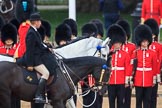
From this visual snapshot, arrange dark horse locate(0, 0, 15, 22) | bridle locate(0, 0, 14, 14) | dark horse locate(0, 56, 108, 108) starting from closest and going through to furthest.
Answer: dark horse locate(0, 56, 108, 108) → dark horse locate(0, 0, 15, 22) → bridle locate(0, 0, 14, 14)

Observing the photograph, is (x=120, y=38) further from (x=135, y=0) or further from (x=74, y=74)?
(x=135, y=0)

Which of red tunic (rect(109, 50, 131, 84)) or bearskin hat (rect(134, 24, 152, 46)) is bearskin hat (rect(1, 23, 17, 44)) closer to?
red tunic (rect(109, 50, 131, 84))

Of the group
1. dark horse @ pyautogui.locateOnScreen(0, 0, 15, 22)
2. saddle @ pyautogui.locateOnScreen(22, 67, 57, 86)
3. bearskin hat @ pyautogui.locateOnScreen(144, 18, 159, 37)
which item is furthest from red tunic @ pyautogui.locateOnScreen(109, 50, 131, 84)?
dark horse @ pyautogui.locateOnScreen(0, 0, 15, 22)

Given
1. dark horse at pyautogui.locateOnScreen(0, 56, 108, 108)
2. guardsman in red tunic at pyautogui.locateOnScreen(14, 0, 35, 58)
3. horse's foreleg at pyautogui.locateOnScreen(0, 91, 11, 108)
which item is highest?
guardsman in red tunic at pyautogui.locateOnScreen(14, 0, 35, 58)

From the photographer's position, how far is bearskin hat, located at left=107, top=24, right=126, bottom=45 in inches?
575

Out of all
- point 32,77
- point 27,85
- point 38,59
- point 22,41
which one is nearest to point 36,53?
point 38,59

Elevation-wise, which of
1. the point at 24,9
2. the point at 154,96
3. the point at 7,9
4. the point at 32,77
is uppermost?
the point at 24,9

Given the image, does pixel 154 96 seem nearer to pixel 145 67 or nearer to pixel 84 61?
pixel 145 67

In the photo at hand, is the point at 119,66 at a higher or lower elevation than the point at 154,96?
higher

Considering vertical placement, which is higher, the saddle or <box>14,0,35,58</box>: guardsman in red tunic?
<box>14,0,35,58</box>: guardsman in red tunic

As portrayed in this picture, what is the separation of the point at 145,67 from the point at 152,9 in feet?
16.7

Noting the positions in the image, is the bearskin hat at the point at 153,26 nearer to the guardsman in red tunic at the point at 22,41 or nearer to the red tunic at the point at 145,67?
the red tunic at the point at 145,67

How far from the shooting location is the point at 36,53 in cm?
1288

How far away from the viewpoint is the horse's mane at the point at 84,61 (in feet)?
43.0
